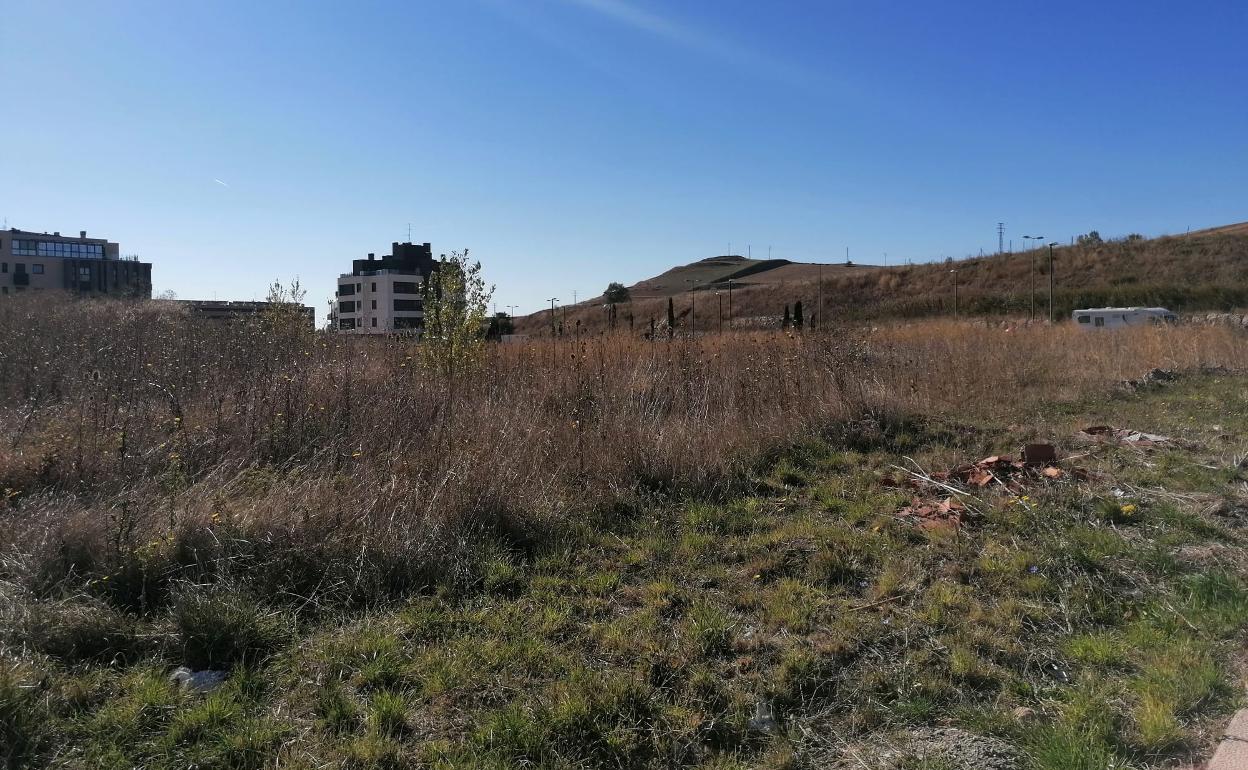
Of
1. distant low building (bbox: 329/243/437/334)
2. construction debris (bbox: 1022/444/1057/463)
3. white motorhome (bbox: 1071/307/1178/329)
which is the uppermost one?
distant low building (bbox: 329/243/437/334)

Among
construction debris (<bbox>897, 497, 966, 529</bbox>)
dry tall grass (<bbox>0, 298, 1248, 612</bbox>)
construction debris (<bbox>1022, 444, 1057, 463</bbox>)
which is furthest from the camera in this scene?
construction debris (<bbox>1022, 444, 1057, 463</bbox>)

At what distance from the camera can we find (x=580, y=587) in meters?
3.91

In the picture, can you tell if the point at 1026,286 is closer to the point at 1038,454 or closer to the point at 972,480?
the point at 1038,454

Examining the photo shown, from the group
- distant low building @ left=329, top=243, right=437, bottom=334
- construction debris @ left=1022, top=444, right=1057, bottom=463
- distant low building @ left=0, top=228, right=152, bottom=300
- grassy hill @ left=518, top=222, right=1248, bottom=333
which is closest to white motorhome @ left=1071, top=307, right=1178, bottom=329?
grassy hill @ left=518, top=222, right=1248, bottom=333

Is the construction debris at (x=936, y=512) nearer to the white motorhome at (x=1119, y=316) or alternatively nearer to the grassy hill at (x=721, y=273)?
the white motorhome at (x=1119, y=316)

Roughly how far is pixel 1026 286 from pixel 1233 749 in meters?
46.7

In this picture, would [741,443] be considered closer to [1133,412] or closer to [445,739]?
[445,739]

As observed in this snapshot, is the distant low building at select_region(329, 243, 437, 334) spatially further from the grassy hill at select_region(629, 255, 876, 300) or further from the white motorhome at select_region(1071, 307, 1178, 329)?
the white motorhome at select_region(1071, 307, 1178, 329)

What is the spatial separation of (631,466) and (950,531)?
7.45 feet

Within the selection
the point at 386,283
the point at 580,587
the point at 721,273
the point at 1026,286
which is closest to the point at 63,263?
the point at 386,283

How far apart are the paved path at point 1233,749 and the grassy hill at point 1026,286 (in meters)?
30.0

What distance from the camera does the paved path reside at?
230cm

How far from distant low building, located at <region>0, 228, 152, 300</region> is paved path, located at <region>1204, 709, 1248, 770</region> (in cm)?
7865

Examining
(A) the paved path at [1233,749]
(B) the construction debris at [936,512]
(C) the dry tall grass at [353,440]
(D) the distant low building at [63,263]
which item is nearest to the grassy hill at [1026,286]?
(C) the dry tall grass at [353,440]
